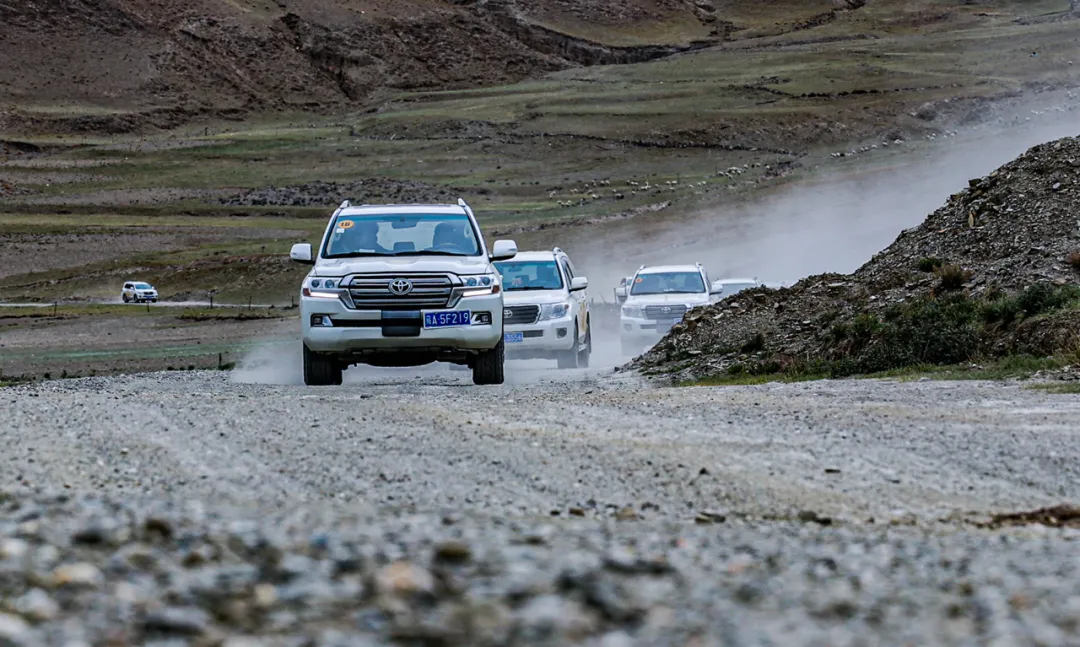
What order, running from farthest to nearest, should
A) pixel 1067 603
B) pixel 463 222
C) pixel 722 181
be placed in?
1. pixel 722 181
2. pixel 463 222
3. pixel 1067 603

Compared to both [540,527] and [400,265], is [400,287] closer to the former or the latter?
[400,265]

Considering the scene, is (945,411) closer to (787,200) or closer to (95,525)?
(95,525)

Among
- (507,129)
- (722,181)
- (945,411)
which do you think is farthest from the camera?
(507,129)

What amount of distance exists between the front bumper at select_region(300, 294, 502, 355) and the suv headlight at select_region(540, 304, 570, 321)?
673cm

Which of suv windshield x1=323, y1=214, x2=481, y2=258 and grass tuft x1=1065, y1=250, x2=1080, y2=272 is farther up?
suv windshield x1=323, y1=214, x2=481, y2=258

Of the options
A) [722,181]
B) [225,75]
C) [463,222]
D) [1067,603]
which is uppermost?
[225,75]

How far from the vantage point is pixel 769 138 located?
108500 millimetres

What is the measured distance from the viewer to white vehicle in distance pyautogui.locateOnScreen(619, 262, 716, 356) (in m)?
30.0

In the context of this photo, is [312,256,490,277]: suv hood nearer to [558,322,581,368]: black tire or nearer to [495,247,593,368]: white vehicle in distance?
[495,247,593,368]: white vehicle in distance

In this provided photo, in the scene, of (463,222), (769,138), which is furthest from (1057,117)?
(463,222)

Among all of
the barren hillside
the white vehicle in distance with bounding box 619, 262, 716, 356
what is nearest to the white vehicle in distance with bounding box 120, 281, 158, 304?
the white vehicle in distance with bounding box 619, 262, 716, 356

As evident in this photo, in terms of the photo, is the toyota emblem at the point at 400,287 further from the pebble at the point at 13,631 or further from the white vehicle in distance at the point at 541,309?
the pebble at the point at 13,631

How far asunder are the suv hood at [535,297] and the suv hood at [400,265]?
6.27 meters

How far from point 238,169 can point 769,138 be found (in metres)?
38.0
